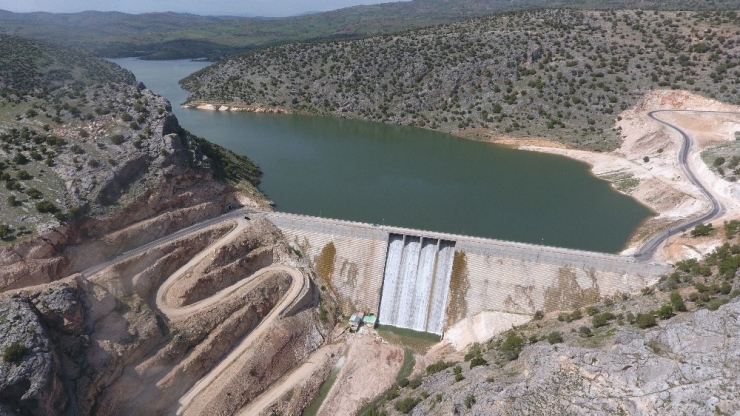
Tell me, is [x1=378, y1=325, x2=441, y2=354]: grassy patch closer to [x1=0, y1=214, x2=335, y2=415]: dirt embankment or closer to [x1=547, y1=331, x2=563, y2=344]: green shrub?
[x1=0, y1=214, x2=335, y2=415]: dirt embankment

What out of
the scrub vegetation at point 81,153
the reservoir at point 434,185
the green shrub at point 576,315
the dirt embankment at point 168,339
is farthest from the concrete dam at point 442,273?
the scrub vegetation at point 81,153

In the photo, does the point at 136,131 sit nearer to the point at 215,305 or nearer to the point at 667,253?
the point at 215,305

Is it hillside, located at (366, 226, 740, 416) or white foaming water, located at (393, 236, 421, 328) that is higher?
hillside, located at (366, 226, 740, 416)

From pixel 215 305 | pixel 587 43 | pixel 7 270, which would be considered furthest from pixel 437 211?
pixel 587 43

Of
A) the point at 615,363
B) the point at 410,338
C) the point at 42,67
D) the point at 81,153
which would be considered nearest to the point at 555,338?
the point at 615,363

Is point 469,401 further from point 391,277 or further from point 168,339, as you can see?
point 168,339

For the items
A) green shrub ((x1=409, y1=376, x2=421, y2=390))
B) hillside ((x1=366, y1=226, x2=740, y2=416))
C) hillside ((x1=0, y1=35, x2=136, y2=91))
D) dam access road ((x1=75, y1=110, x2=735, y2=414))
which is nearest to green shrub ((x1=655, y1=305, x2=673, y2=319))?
hillside ((x1=366, y1=226, x2=740, y2=416))
